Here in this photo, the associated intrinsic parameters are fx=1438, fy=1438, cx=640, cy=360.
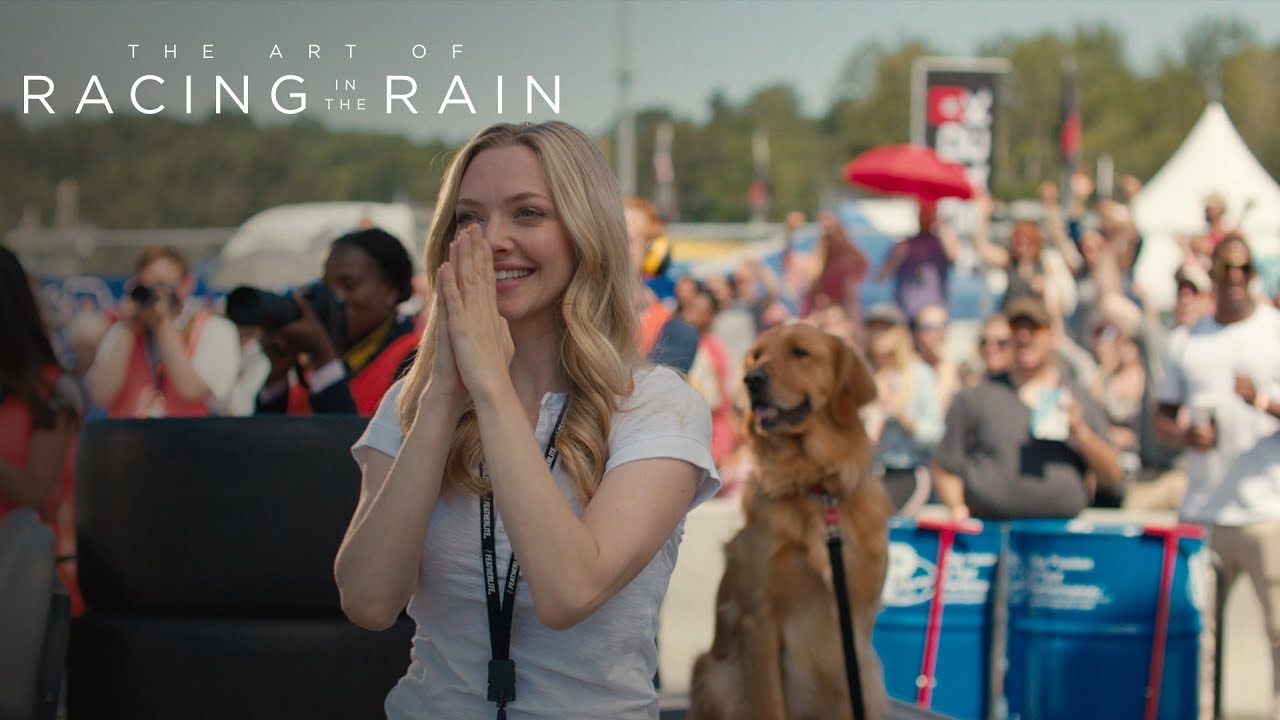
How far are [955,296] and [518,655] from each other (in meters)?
15.8

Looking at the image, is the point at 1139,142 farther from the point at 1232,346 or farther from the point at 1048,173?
the point at 1232,346

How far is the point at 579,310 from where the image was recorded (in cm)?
208

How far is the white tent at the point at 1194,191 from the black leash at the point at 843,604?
434 inches

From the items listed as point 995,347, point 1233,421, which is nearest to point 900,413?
point 995,347

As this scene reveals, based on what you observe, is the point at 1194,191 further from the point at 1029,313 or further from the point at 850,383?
the point at 850,383

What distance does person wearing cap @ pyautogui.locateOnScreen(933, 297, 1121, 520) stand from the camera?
6824 millimetres

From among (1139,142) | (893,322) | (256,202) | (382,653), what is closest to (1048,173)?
(1139,142)

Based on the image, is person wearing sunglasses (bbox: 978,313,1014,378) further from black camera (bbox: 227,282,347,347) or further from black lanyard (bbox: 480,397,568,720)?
black lanyard (bbox: 480,397,568,720)

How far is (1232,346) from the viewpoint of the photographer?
6457 millimetres

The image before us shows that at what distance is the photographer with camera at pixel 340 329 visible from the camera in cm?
378

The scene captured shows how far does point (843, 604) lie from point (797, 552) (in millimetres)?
566

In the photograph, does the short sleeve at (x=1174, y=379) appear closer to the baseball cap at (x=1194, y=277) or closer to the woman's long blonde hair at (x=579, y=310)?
the baseball cap at (x=1194, y=277)

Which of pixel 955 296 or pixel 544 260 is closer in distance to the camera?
pixel 544 260

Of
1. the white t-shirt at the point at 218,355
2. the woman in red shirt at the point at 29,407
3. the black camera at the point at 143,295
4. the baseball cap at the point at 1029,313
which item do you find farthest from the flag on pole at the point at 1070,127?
the woman in red shirt at the point at 29,407
